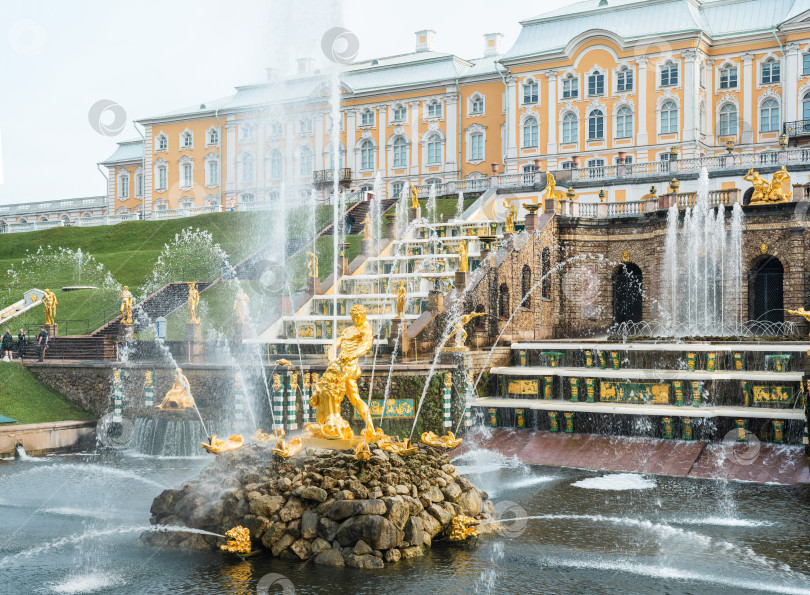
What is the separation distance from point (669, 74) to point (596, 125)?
514 centimetres

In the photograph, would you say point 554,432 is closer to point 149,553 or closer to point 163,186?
point 149,553

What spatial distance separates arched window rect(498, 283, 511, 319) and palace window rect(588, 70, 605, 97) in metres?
28.5

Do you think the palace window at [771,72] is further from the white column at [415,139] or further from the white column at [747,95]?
the white column at [415,139]

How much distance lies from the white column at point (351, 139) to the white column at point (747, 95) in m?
26.8

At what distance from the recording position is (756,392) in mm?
22312

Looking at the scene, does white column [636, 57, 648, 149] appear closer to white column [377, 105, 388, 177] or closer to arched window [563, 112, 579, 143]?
arched window [563, 112, 579, 143]

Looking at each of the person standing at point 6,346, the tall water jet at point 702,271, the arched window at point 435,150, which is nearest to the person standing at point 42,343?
the person standing at point 6,346

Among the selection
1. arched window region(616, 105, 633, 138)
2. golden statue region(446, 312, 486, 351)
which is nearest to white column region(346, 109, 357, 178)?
arched window region(616, 105, 633, 138)

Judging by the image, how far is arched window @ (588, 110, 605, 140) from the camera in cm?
5633

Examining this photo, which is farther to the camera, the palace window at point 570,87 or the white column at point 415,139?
the white column at point 415,139

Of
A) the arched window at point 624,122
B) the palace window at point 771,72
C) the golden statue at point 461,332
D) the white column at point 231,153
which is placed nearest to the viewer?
the golden statue at point 461,332

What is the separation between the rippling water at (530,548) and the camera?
1255 cm

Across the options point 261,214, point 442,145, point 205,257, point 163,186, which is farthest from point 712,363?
point 163,186

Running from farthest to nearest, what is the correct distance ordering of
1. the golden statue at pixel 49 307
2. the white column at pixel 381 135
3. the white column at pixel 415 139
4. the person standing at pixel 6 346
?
the white column at pixel 381 135
the white column at pixel 415 139
the golden statue at pixel 49 307
the person standing at pixel 6 346
